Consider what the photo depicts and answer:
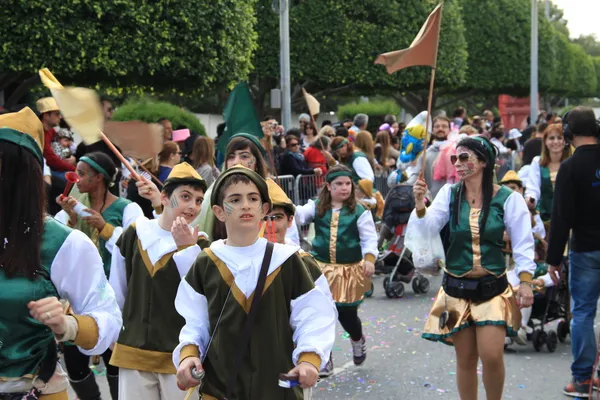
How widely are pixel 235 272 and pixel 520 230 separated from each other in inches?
103

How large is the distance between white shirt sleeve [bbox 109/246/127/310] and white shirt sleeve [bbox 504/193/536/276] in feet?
7.95

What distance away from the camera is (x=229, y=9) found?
17.6 metres

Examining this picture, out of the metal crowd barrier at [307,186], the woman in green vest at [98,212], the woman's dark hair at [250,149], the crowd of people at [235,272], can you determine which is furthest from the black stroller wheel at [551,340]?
the metal crowd barrier at [307,186]

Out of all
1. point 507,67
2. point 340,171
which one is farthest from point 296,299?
point 507,67

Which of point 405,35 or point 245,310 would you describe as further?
point 405,35

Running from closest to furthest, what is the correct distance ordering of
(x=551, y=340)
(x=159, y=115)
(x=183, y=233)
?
(x=183, y=233)
(x=551, y=340)
(x=159, y=115)

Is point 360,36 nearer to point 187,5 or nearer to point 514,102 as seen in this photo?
point 187,5

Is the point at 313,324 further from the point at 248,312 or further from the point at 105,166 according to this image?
the point at 105,166

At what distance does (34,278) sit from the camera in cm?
328

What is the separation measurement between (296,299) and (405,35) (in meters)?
26.3

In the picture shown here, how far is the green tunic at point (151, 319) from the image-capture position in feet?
15.9

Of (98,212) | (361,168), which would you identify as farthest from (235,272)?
(361,168)

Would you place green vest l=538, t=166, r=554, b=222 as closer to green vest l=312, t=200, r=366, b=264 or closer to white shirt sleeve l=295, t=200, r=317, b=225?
green vest l=312, t=200, r=366, b=264

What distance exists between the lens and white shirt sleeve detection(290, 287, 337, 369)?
3.83m
